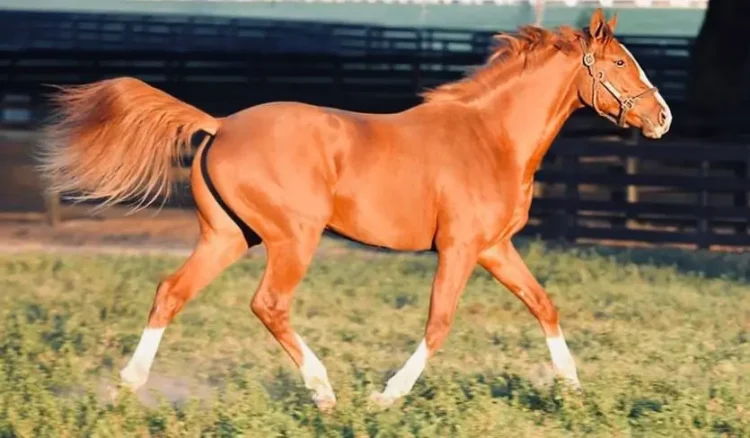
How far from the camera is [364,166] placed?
650cm

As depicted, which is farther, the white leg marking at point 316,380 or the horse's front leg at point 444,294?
the horse's front leg at point 444,294

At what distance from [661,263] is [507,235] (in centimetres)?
618

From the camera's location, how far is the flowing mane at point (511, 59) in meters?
6.87

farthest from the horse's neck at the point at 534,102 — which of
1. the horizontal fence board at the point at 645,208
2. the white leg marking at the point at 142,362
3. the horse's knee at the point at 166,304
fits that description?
the horizontal fence board at the point at 645,208

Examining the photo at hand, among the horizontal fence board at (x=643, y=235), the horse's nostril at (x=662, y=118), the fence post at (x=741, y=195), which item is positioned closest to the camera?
the horse's nostril at (x=662, y=118)

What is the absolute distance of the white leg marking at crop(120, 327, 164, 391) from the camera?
636 centimetres

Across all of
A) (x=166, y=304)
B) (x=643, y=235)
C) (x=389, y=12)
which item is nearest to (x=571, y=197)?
(x=643, y=235)

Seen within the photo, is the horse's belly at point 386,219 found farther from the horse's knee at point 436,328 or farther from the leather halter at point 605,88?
the leather halter at point 605,88

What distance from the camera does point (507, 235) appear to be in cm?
670

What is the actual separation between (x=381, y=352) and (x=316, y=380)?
5.84 feet

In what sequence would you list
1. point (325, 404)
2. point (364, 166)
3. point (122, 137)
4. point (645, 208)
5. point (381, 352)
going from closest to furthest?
point (325, 404)
point (364, 166)
point (122, 137)
point (381, 352)
point (645, 208)

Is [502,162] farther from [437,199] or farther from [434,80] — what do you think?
[434,80]

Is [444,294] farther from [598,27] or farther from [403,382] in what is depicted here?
[598,27]

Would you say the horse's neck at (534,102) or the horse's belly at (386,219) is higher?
the horse's neck at (534,102)
